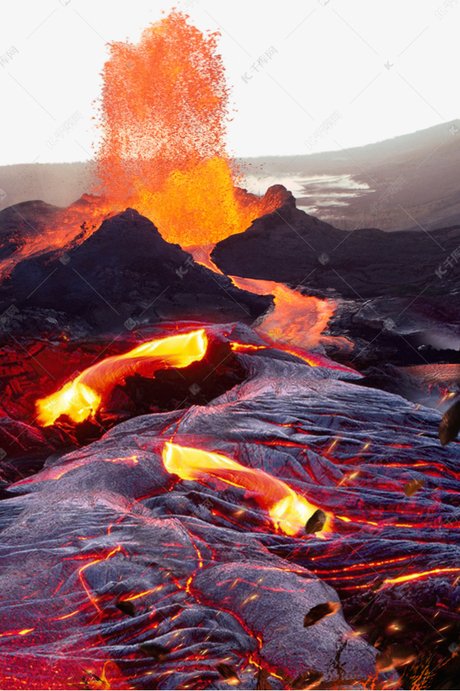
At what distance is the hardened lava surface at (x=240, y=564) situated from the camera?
134 inches

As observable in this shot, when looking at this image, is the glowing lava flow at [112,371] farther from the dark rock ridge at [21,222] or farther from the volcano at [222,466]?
the dark rock ridge at [21,222]

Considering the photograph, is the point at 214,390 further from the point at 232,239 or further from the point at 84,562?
the point at 232,239

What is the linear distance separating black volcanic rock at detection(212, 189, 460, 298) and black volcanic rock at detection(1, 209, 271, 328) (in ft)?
11.7

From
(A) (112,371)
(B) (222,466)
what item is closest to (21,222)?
(A) (112,371)

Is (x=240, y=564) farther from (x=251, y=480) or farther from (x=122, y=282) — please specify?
(x=122, y=282)

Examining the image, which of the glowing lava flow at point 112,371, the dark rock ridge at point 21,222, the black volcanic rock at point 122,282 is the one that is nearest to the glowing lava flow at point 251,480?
the glowing lava flow at point 112,371

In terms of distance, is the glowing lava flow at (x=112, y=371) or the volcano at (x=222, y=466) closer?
the volcano at (x=222, y=466)

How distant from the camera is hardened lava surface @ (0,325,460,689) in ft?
11.1

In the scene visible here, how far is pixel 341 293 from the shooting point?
46.5 feet

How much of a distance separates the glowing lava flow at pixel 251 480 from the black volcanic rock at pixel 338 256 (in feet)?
28.7

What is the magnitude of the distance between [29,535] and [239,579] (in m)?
1.75

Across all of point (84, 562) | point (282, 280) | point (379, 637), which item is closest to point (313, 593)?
point (379, 637)

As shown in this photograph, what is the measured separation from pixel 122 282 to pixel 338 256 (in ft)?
22.0

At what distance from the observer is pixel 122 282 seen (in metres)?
11.7
